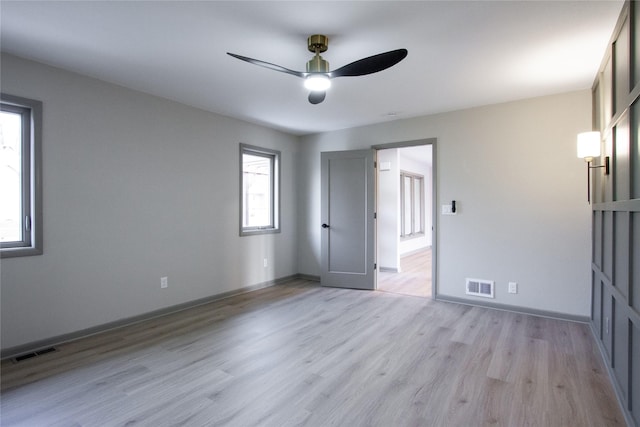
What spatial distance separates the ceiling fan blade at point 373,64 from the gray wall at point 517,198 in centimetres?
245

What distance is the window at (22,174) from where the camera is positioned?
277 centimetres

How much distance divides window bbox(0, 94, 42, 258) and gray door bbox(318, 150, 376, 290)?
3504 mm

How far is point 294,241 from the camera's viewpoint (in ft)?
18.7

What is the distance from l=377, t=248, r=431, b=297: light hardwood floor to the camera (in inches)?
193

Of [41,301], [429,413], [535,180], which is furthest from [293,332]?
[535,180]

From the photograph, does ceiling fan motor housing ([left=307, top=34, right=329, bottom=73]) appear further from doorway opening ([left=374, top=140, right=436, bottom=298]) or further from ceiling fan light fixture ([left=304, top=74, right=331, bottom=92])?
doorway opening ([left=374, top=140, right=436, bottom=298])

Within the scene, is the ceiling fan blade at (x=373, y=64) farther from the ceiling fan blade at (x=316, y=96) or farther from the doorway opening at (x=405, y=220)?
the doorway opening at (x=405, y=220)

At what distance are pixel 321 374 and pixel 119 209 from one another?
8.60 ft

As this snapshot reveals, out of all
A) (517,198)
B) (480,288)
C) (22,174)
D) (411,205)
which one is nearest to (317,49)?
(22,174)

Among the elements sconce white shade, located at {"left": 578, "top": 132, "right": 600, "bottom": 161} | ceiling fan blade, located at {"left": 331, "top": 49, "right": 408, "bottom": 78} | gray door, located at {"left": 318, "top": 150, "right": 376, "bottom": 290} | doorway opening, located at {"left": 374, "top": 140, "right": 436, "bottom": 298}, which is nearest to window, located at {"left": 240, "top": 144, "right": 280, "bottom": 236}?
gray door, located at {"left": 318, "top": 150, "right": 376, "bottom": 290}

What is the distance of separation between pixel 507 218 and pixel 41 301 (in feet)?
15.9

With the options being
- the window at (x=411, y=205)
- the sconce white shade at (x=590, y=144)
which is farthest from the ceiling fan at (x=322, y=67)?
the window at (x=411, y=205)

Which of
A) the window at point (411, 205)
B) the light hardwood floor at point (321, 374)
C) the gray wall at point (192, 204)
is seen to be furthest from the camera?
the window at point (411, 205)

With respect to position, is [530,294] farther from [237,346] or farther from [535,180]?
[237,346]
